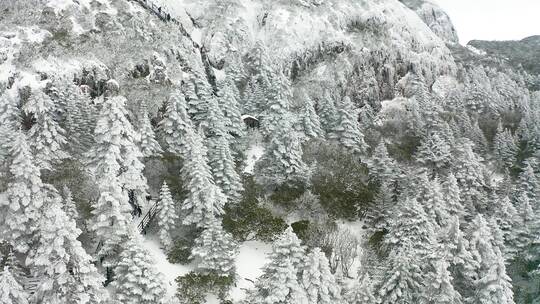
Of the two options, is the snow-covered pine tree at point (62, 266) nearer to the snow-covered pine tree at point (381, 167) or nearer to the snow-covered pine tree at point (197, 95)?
the snow-covered pine tree at point (197, 95)

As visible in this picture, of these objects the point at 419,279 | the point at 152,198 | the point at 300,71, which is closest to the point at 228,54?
the point at 300,71

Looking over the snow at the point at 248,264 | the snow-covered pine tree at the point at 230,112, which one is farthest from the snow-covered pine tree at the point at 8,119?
the snow at the point at 248,264

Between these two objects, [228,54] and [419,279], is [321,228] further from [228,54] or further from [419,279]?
[228,54]

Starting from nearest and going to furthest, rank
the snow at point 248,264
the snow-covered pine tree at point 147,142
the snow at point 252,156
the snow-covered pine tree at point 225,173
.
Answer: the snow at point 248,264 < the snow-covered pine tree at point 225,173 < the snow-covered pine tree at point 147,142 < the snow at point 252,156

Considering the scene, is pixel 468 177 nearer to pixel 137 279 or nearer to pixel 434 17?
pixel 137 279

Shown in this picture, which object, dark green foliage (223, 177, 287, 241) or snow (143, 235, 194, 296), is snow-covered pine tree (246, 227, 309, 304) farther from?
dark green foliage (223, 177, 287, 241)

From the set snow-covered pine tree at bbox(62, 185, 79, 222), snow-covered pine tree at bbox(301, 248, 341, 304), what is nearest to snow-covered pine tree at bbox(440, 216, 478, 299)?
snow-covered pine tree at bbox(301, 248, 341, 304)

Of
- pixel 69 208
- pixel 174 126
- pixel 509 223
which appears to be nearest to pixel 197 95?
pixel 174 126
